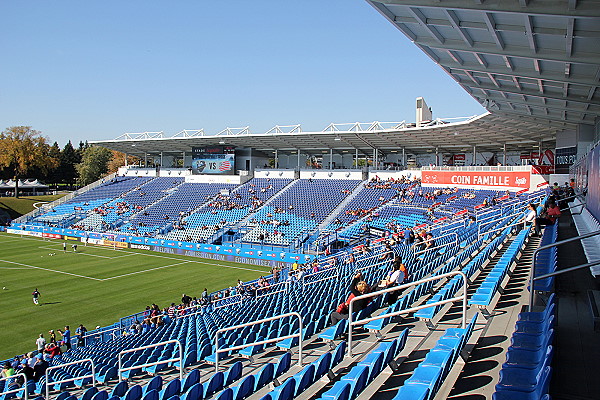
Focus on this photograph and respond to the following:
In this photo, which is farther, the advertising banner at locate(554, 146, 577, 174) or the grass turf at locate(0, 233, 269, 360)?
the advertising banner at locate(554, 146, 577, 174)

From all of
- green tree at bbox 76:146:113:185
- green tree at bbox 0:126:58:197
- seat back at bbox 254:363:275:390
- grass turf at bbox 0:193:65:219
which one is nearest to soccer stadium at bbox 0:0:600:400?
seat back at bbox 254:363:275:390

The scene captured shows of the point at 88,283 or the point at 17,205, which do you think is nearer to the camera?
the point at 88,283

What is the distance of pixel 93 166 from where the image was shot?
85.4 meters

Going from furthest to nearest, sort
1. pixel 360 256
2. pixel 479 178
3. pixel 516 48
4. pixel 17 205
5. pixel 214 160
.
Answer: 1. pixel 17 205
2. pixel 214 160
3. pixel 479 178
4. pixel 360 256
5. pixel 516 48

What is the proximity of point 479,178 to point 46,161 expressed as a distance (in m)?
60.7

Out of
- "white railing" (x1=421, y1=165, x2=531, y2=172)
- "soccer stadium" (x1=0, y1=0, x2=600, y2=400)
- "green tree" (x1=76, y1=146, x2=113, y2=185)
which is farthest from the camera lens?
"green tree" (x1=76, y1=146, x2=113, y2=185)

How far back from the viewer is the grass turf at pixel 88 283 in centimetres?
2042

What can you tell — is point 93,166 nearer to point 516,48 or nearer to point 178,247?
point 178,247

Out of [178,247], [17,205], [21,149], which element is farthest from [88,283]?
[21,149]

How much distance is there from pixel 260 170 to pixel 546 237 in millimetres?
41525

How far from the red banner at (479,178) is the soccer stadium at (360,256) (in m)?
0.12

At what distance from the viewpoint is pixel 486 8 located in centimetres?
892

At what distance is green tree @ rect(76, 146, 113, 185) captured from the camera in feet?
277

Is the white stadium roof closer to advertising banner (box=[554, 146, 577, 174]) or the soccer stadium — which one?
the soccer stadium
